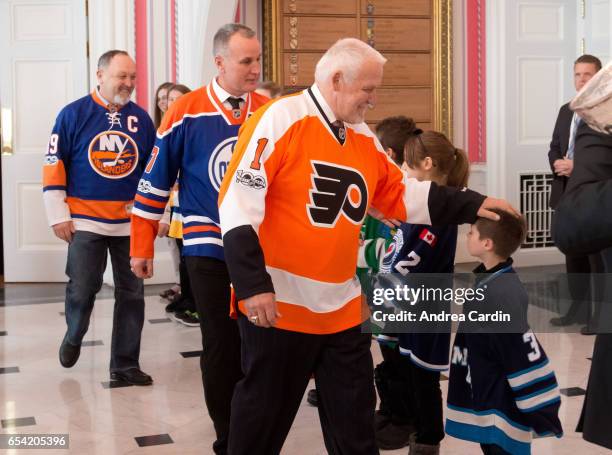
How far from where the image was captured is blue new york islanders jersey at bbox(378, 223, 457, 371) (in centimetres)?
299

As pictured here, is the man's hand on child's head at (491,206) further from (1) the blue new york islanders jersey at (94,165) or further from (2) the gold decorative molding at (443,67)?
(2) the gold decorative molding at (443,67)

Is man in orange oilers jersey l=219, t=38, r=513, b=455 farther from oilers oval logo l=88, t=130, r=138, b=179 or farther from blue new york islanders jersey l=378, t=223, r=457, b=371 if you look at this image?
oilers oval logo l=88, t=130, r=138, b=179

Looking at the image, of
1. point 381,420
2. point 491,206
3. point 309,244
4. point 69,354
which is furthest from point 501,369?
point 69,354

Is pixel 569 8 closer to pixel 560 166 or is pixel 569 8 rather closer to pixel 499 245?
pixel 560 166

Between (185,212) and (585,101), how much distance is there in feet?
6.02

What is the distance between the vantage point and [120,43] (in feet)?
23.1

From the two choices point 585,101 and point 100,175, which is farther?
point 100,175

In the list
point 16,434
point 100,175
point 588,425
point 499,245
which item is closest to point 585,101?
point 588,425

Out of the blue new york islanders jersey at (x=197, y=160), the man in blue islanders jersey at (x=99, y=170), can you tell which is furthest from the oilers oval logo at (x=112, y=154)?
the blue new york islanders jersey at (x=197, y=160)

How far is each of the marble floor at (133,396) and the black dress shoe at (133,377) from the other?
0.06 metres

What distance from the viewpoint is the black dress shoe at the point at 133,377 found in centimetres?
437

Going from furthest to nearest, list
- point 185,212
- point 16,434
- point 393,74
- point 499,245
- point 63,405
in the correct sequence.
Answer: point 393,74
point 63,405
point 16,434
point 185,212
point 499,245

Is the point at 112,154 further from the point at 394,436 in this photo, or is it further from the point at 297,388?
the point at 297,388

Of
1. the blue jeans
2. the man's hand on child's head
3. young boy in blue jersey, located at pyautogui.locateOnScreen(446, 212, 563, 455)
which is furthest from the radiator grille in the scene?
→ the man's hand on child's head
